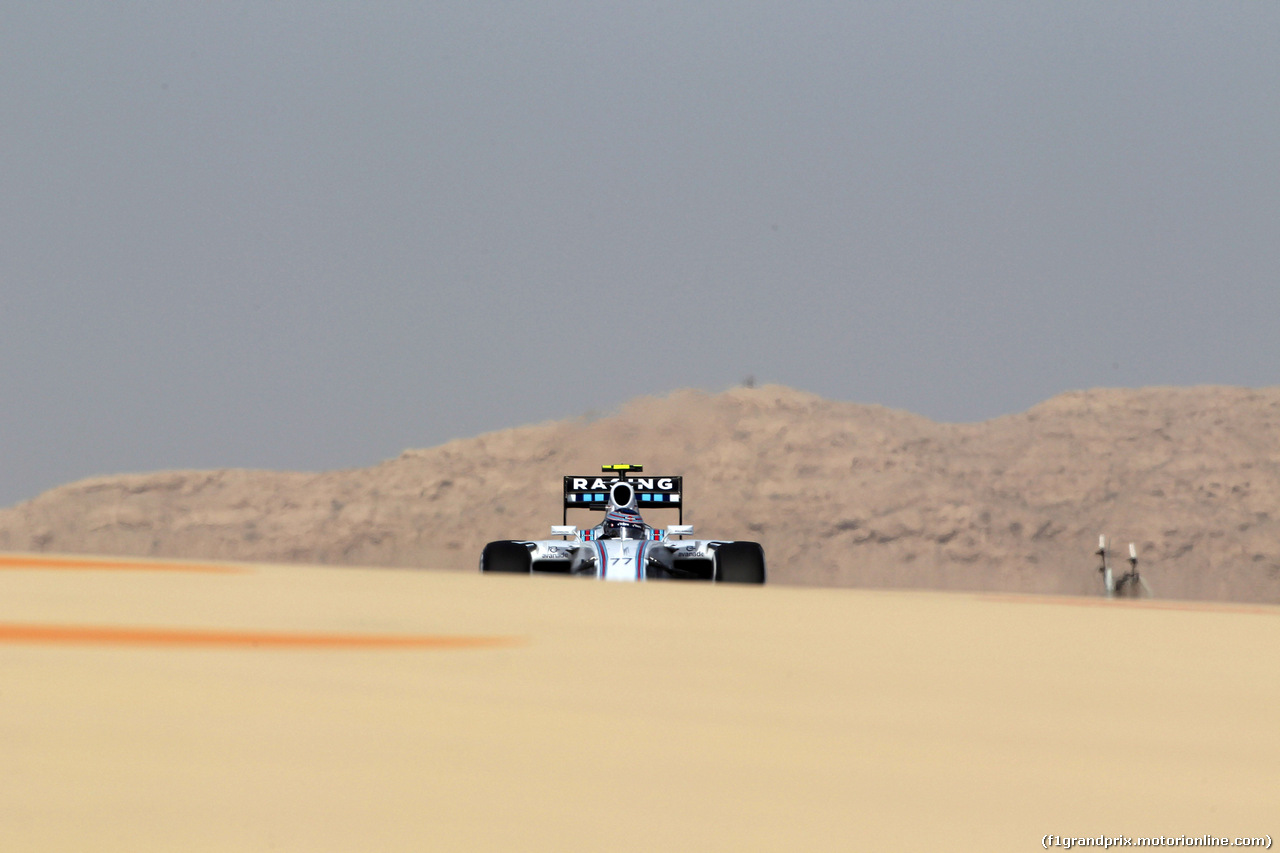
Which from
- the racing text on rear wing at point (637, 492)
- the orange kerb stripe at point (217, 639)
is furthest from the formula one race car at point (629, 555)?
the orange kerb stripe at point (217, 639)

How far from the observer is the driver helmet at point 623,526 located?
22484 mm

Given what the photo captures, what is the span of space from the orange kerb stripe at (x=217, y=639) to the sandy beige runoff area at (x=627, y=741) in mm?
185

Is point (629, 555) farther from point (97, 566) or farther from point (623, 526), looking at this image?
point (97, 566)

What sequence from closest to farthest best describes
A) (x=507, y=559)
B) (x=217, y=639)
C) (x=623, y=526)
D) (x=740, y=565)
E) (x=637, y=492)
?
(x=217, y=639) < (x=740, y=565) < (x=507, y=559) < (x=623, y=526) < (x=637, y=492)

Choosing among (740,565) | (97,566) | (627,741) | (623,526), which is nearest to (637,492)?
(623,526)

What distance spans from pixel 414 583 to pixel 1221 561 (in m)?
34.1

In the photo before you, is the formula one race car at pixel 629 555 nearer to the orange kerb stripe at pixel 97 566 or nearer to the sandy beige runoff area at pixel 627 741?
the orange kerb stripe at pixel 97 566

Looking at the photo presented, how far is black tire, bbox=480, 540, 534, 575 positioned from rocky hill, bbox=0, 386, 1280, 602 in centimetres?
2245

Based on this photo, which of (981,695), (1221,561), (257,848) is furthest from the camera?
(1221,561)

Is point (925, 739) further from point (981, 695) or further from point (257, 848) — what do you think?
point (257, 848)

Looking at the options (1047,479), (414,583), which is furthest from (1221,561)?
(414,583)

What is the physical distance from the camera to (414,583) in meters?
18.3

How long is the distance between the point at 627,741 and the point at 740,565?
1542 centimetres

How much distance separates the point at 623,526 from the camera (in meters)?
22.5
